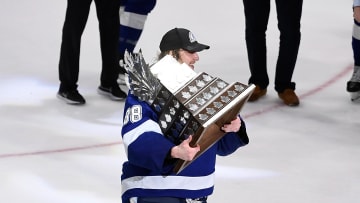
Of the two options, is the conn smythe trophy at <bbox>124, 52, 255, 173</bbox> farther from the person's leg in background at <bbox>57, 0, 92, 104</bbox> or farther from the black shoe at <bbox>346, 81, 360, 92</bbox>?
the black shoe at <bbox>346, 81, 360, 92</bbox>

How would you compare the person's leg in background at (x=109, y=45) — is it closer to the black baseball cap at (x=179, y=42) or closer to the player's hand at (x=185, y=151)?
the black baseball cap at (x=179, y=42)

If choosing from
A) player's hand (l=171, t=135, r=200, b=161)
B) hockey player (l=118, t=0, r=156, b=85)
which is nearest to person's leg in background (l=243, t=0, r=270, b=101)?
hockey player (l=118, t=0, r=156, b=85)

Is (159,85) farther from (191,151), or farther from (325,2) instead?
(325,2)

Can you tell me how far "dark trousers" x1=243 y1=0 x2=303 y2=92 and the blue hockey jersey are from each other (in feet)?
6.35

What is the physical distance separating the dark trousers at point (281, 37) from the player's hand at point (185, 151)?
2265 millimetres

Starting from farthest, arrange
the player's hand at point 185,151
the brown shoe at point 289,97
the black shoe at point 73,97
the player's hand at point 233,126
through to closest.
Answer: the brown shoe at point 289,97
the black shoe at point 73,97
the player's hand at point 233,126
the player's hand at point 185,151

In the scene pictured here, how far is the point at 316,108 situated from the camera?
176 inches

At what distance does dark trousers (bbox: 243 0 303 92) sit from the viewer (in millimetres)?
4270

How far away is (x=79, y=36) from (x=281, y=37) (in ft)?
3.12

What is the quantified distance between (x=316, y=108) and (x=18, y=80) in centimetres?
150

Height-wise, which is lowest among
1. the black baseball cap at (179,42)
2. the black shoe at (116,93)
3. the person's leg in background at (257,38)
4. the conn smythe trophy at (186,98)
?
the black shoe at (116,93)

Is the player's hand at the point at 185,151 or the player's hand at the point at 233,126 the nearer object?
the player's hand at the point at 185,151

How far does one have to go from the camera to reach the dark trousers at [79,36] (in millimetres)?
4242

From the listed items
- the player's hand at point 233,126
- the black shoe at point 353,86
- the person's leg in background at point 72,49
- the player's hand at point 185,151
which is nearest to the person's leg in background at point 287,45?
the black shoe at point 353,86
